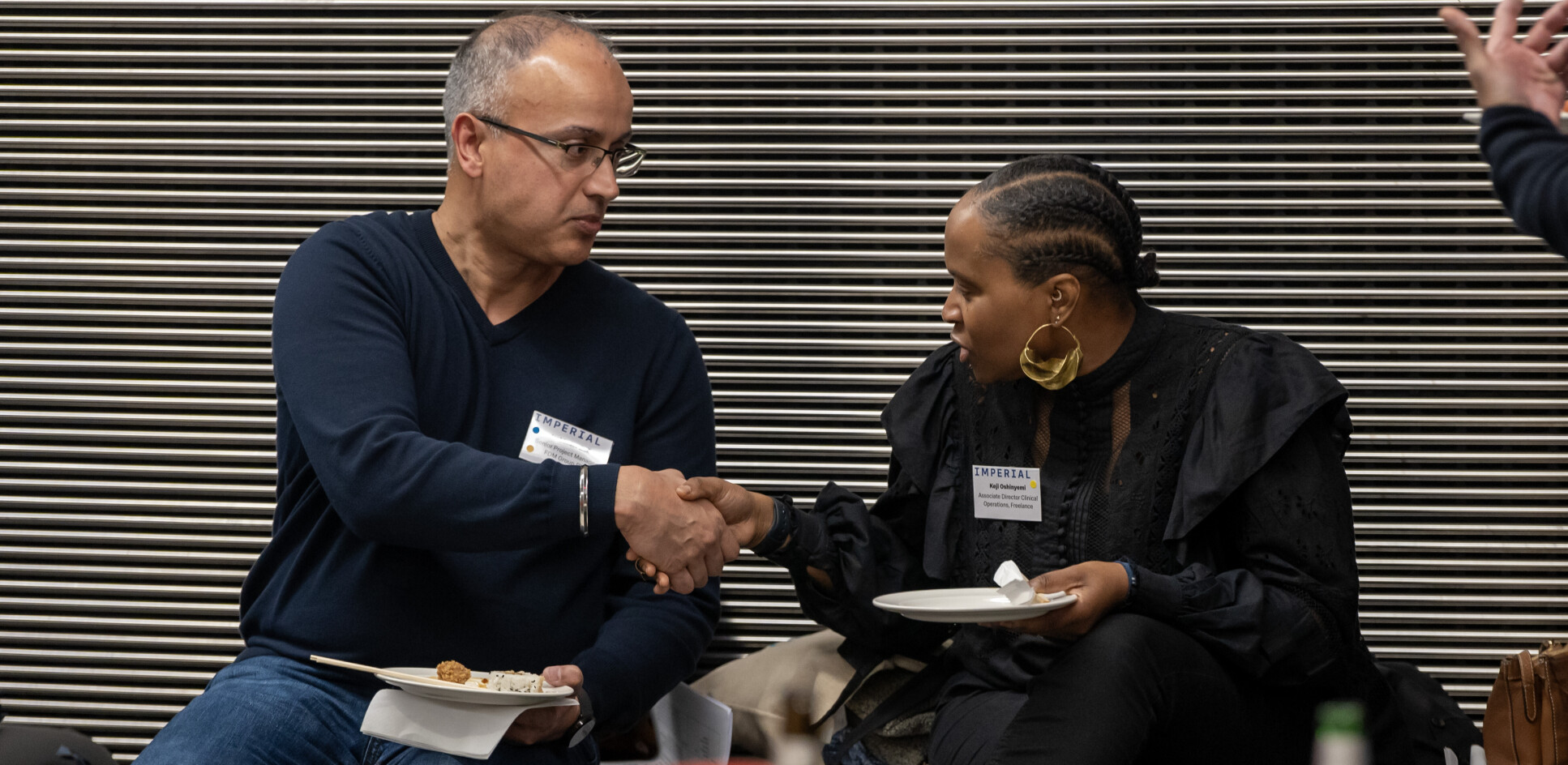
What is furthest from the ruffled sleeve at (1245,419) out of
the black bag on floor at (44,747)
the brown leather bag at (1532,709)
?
the black bag on floor at (44,747)

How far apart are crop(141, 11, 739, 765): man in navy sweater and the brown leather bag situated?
5.51 ft

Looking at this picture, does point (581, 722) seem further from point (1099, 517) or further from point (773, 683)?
point (1099, 517)

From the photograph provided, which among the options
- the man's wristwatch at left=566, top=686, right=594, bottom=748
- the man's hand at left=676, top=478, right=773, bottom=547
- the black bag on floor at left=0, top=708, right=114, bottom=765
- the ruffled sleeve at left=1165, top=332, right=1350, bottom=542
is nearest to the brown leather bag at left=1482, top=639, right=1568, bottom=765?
the ruffled sleeve at left=1165, top=332, right=1350, bottom=542

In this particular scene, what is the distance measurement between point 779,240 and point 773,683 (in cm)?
133

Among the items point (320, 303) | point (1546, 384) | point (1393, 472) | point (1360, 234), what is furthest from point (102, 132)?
point (1546, 384)

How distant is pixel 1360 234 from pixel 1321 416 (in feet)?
4.45

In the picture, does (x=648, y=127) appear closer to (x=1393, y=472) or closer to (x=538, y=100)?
(x=538, y=100)

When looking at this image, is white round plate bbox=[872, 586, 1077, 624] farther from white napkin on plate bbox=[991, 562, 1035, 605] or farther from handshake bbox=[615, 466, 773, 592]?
handshake bbox=[615, 466, 773, 592]

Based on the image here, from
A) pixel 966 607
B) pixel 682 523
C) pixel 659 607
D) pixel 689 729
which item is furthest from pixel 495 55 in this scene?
pixel 689 729

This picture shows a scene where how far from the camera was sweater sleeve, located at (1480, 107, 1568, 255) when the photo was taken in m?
1.71

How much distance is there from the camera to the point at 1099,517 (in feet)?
Answer: 7.85

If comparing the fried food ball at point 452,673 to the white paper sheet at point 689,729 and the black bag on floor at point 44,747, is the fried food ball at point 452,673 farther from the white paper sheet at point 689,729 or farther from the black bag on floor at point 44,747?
the black bag on floor at point 44,747

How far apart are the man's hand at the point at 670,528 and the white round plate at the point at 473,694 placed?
322 mm

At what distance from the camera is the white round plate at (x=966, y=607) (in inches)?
74.7
